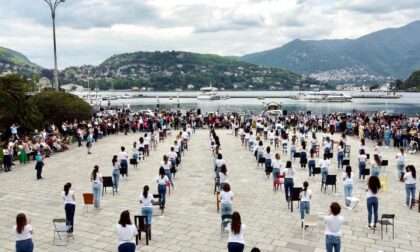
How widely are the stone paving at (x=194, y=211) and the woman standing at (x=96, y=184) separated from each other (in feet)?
1.12

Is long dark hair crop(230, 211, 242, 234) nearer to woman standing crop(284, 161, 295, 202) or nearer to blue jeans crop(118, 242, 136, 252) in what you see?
blue jeans crop(118, 242, 136, 252)

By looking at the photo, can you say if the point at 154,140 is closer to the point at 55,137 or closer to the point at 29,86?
the point at 55,137

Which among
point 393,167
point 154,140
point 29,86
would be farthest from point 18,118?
point 393,167

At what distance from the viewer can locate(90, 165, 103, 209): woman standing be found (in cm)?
1291

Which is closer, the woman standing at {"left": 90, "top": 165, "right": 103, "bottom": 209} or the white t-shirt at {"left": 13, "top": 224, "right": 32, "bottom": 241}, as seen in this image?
the white t-shirt at {"left": 13, "top": 224, "right": 32, "bottom": 241}

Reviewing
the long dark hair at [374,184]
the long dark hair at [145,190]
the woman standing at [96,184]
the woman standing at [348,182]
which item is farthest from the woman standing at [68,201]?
the woman standing at [348,182]

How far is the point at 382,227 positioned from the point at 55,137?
2249cm

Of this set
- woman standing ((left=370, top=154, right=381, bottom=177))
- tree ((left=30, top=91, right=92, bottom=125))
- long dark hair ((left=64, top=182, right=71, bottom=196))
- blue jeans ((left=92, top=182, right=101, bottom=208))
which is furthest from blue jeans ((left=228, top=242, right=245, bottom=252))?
tree ((left=30, top=91, right=92, bottom=125))

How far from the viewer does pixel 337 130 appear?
3709 cm

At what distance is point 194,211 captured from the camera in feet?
43.7

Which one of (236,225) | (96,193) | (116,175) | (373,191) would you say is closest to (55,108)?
(116,175)

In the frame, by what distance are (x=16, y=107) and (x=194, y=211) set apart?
2235cm

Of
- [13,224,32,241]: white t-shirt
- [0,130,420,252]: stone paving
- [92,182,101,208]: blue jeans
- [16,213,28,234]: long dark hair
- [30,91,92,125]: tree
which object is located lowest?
[0,130,420,252]: stone paving

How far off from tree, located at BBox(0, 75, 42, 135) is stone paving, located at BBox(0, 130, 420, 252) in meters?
8.79
